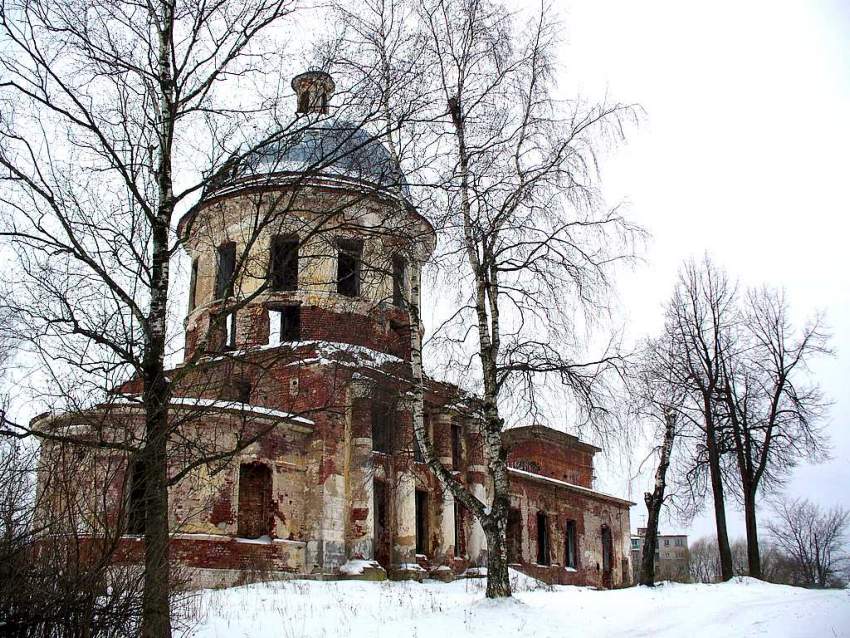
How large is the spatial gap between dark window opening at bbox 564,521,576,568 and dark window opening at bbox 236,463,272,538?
15.8 m

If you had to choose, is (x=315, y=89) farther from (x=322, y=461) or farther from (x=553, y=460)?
(x=553, y=460)

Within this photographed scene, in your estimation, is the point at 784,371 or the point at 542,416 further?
the point at 784,371

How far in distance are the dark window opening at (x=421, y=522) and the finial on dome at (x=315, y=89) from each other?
15248 mm

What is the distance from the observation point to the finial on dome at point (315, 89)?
28.5 feet

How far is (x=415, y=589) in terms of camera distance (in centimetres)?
1694

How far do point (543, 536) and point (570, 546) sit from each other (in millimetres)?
2400

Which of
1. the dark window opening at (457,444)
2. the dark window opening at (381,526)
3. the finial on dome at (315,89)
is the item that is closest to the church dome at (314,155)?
the finial on dome at (315,89)

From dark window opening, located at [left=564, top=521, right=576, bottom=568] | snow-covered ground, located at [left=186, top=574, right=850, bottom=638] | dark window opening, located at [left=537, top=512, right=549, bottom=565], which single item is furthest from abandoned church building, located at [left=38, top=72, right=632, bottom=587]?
dark window opening, located at [left=564, top=521, right=576, bottom=568]

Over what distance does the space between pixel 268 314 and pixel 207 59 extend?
14672 mm

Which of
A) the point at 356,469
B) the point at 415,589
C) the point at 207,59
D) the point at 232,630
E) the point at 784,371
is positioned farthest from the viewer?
the point at 784,371

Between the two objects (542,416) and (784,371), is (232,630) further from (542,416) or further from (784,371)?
(784,371)

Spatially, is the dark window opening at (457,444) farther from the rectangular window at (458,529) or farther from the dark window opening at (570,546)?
the dark window opening at (570,546)

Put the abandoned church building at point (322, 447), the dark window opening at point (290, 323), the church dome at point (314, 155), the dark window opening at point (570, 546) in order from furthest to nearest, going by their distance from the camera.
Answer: the dark window opening at point (570, 546) → the dark window opening at point (290, 323) → the abandoned church building at point (322, 447) → the church dome at point (314, 155)

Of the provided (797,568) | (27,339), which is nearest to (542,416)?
(27,339)
